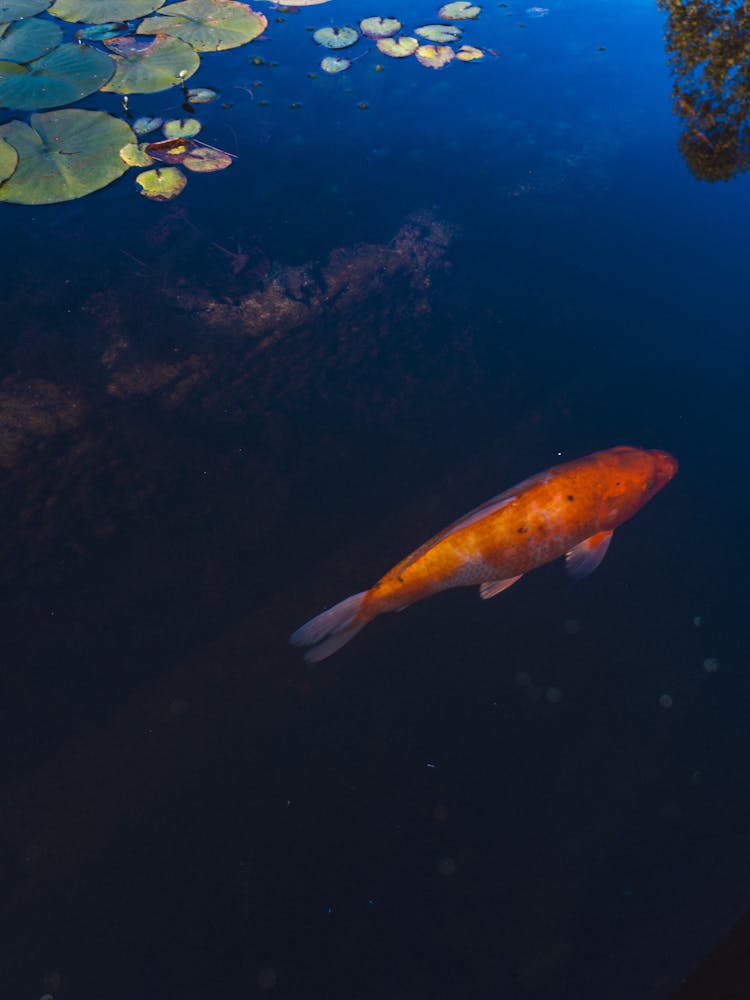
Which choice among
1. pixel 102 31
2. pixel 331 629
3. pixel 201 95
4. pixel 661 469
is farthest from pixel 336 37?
pixel 331 629

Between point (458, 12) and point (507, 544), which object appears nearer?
point (507, 544)

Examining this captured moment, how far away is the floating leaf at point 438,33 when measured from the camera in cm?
687

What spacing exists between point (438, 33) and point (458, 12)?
2.53ft

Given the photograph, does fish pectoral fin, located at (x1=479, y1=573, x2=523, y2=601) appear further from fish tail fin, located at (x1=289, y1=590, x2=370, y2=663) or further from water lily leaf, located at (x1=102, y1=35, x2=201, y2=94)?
water lily leaf, located at (x1=102, y1=35, x2=201, y2=94)

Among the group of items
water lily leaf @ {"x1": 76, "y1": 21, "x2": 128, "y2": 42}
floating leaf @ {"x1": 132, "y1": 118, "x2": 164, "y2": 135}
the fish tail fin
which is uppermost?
water lily leaf @ {"x1": 76, "y1": 21, "x2": 128, "y2": 42}

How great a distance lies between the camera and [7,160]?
185 inches

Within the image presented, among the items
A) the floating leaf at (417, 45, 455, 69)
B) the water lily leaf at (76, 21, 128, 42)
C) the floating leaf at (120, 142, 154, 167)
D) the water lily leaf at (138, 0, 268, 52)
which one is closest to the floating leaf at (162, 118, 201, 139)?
the floating leaf at (120, 142, 154, 167)

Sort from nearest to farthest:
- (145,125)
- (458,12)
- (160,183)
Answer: (160,183), (145,125), (458,12)

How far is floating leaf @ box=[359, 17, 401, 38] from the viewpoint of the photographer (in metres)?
6.71

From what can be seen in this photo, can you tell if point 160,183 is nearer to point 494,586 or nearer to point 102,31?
point 102,31

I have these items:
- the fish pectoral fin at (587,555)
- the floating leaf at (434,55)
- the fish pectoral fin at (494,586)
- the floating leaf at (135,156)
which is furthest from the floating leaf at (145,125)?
the fish pectoral fin at (587,555)

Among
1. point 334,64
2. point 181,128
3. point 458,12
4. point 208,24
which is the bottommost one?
point 181,128

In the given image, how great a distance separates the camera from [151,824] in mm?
2689

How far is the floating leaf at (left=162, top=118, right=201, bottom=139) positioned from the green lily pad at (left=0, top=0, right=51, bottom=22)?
2.28 metres
